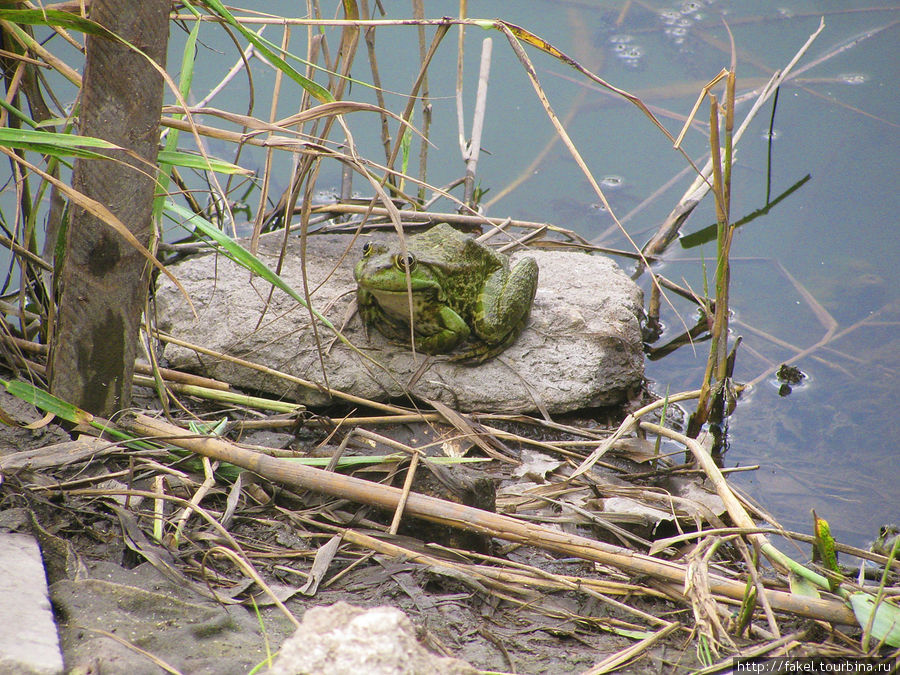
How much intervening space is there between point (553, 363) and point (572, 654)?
205 centimetres

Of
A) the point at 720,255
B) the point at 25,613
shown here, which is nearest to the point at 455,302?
the point at 720,255

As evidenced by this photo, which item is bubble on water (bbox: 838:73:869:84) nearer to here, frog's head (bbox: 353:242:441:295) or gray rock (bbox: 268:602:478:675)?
frog's head (bbox: 353:242:441:295)

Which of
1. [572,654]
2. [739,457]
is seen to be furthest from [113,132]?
[739,457]

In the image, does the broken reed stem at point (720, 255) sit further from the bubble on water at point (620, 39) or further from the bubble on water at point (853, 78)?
the bubble on water at point (620, 39)

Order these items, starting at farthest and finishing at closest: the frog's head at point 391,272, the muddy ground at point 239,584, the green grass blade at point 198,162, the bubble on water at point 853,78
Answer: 1. the bubble on water at point 853,78
2. the frog's head at point 391,272
3. the green grass blade at point 198,162
4. the muddy ground at point 239,584

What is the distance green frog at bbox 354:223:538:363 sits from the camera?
3.69m

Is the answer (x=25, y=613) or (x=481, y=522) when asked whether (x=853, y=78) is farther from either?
(x=25, y=613)

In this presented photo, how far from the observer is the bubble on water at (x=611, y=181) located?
5.88 m

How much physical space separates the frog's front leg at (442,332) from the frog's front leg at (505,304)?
0.10 metres

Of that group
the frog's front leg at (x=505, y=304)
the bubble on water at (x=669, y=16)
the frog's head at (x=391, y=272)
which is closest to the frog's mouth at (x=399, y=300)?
the frog's head at (x=391, y=272)

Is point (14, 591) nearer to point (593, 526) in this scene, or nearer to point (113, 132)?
point (113, 132)

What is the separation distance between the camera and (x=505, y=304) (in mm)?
3691

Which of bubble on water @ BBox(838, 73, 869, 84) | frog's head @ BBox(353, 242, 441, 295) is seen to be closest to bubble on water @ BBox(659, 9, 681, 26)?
bubble on water @ BBox(838, 73, 869, 84)

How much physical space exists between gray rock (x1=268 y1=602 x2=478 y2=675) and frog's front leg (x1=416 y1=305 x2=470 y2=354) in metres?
2.53
